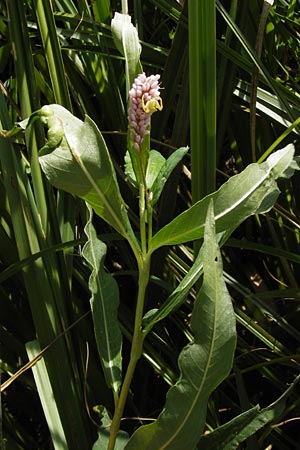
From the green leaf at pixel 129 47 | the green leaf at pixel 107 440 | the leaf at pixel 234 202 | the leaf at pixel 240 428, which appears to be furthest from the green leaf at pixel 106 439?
the green leaf at pixel 129 47

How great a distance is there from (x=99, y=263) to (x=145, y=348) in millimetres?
337

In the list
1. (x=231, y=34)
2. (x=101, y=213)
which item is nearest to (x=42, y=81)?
(x=231, y=34)

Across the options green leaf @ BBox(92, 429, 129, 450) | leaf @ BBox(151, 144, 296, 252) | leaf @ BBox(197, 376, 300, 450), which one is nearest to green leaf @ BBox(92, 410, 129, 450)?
green leaf @ BBox(92, 429, 129, 450)

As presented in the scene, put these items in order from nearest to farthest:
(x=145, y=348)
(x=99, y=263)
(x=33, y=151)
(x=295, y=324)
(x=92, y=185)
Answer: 1. (x=92, y=185)
2. (x=99, y=263)
3. (x=33, y=151)
4. (x=145, y=348)
5. (x=295, y=324)

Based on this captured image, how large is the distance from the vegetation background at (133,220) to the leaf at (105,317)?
0.15 metres

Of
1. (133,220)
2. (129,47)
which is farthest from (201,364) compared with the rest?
(133,220)

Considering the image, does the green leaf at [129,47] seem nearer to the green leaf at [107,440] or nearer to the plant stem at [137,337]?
the plant stem at [137,337]

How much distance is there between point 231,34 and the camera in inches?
42.6

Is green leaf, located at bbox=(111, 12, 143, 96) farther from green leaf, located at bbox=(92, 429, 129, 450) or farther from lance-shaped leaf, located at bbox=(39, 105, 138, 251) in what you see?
green leaf, located at bbox=(92, 429, 129, 450)

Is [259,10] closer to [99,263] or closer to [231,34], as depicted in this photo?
[231,34]

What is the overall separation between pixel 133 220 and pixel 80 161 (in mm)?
456

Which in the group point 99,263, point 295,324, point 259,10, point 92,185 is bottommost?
point 295,324

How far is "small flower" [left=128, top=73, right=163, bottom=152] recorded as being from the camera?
0.64m

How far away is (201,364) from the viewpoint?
0.63 m
